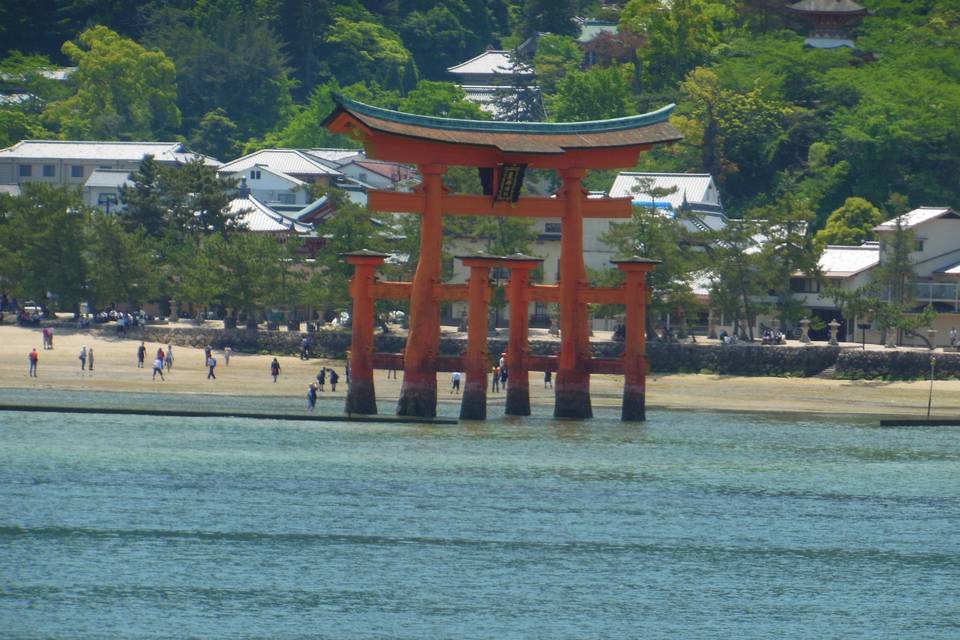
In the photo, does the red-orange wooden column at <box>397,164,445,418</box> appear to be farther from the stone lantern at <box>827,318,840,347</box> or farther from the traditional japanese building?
the traditional japanese building

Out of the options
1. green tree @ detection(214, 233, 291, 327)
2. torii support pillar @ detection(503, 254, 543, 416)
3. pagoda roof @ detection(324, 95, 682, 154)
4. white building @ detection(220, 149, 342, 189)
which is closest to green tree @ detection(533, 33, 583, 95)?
white building @ detection(220, 149, 342, 189)

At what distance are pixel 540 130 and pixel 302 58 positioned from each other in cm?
10573

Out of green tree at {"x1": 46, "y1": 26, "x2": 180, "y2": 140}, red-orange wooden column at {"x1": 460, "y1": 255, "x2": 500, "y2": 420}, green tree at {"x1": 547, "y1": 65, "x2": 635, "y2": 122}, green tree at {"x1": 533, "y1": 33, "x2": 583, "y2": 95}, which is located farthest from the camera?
green tree at {"x1": 533, "y1": 33, "x2": 583, "y2": 95}

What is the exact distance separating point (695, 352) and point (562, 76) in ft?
226

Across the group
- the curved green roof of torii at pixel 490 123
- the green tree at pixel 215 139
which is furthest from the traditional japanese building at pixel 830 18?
the curved green roof of torii at pixel 490 123

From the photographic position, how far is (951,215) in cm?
9831

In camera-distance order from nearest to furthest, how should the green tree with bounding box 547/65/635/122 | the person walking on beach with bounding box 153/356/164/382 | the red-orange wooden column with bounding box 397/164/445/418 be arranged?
1. the red-orange wooden column with bounding box 397/164/445/418
2. the person walking on beach with bounding box 153/356/164/382
3. the green tree with bounding box 547/65/635/122

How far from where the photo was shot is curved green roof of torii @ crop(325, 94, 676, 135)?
210ft

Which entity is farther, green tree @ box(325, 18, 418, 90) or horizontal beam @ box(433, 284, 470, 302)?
green tree @ box(325, 18, 418, 90)

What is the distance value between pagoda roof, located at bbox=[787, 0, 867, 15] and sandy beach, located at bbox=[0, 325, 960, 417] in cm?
5951

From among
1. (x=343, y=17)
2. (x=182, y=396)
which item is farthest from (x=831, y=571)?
(x=343, y=17)

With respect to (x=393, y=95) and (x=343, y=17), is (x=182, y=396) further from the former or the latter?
(x=343, y=17)

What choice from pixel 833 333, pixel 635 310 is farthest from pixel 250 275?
pixel 635 310

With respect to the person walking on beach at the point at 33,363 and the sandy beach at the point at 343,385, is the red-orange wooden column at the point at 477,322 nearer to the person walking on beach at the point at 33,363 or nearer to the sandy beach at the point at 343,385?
the sandy beach at the point at 343,385
